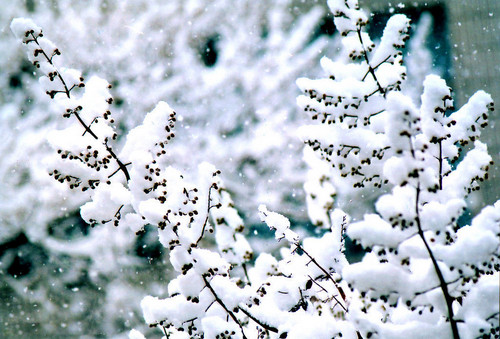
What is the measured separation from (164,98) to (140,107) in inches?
24.1

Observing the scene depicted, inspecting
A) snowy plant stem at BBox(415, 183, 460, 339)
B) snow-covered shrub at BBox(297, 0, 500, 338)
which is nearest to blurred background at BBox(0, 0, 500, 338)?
snow-covered shrub at BBox(297, 0, 500, 338)

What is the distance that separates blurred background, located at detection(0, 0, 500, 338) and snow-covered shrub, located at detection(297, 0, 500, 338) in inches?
213

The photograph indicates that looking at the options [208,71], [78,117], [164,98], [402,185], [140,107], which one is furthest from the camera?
[208,71]

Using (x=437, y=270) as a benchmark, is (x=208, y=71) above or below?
above

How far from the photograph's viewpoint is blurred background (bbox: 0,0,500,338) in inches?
255

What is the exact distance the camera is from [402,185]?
90 cm

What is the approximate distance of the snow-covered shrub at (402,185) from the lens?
924 mm

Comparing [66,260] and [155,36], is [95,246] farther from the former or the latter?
[155,36]

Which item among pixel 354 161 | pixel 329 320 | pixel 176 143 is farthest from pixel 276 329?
pixel 176 143

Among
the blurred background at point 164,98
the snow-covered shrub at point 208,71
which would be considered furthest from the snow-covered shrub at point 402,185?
the snow-covered shrub at point 208,71

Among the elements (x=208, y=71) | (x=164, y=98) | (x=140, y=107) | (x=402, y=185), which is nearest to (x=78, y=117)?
(x=402, y=185)

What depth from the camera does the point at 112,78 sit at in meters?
6.67

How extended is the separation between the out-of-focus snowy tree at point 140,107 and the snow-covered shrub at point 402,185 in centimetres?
564

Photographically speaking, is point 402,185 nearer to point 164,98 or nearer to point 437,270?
point 437,270
